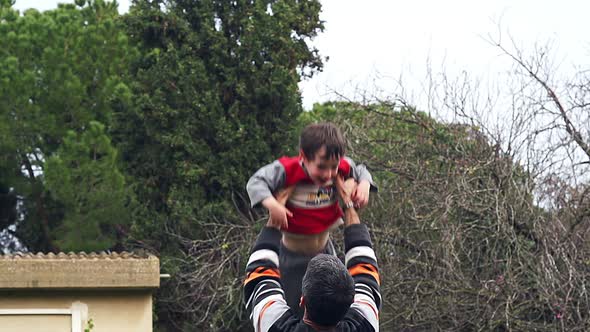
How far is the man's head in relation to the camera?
14.6ft

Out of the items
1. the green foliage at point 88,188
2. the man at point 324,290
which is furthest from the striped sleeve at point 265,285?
the green foliage at point 88,188

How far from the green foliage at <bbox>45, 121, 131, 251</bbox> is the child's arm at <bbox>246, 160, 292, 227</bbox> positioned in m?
22.6

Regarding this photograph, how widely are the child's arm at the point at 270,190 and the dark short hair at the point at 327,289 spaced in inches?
23.1

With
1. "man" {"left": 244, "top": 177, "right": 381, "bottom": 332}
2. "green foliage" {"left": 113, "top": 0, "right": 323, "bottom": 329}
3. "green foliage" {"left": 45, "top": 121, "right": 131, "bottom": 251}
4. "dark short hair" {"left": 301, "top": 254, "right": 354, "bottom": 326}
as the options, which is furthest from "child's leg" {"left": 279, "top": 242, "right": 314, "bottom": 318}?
"green foliage" {"left": 45, "top": 121, "right": 131, "bottom": 251}

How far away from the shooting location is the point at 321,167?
452 centimetres

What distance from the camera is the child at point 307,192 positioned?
4457 mm

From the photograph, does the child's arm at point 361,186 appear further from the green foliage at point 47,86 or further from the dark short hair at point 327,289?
the green foliage at point 47,86

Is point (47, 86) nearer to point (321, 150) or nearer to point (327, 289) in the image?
point (321, 150)

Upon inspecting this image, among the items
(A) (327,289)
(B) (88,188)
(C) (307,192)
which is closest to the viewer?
(A) (327,289)

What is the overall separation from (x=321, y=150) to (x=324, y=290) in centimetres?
91

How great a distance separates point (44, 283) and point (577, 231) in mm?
7117

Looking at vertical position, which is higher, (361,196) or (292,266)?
(361,196)

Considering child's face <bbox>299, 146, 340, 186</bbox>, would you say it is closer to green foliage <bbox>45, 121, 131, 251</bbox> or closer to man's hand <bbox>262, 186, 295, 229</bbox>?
man's hand <bbox>262, 186, 295, 229</bbox>

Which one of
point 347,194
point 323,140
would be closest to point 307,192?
point 347,194
